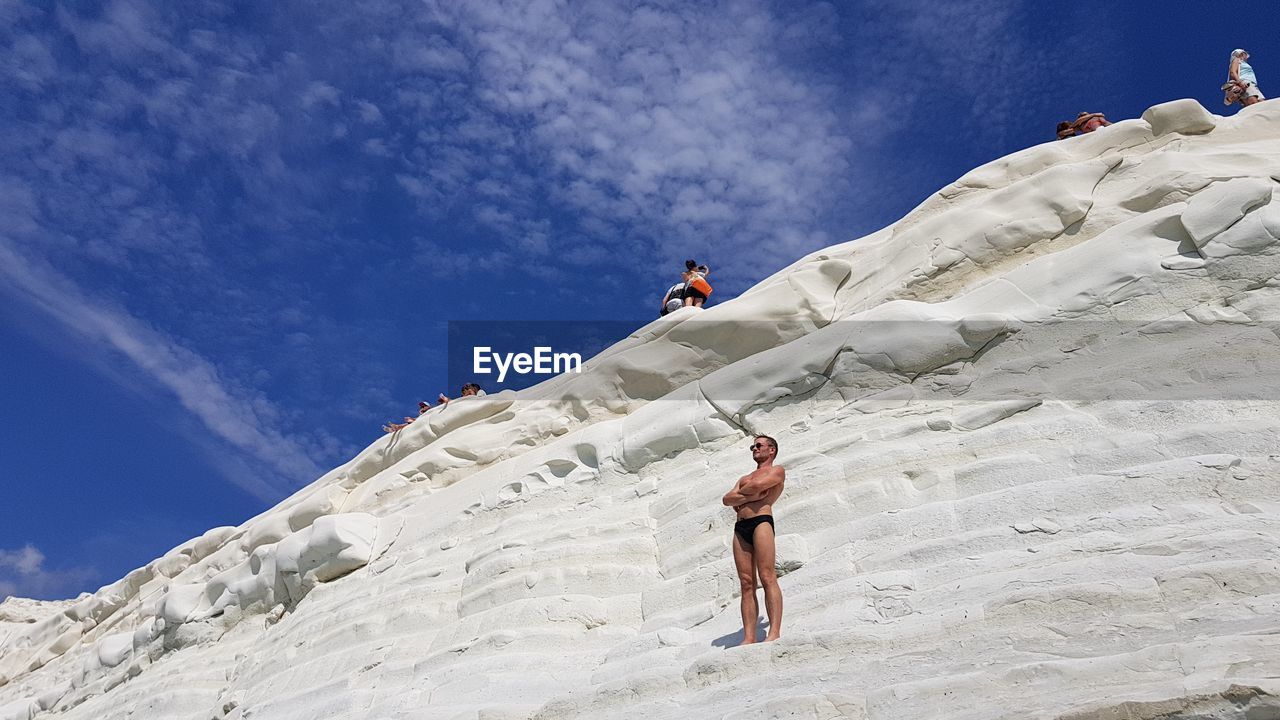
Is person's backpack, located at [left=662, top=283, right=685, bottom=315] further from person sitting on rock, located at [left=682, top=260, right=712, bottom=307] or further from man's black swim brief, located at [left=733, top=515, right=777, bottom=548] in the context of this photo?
man's black swim brief, located at [left=733, top=515, right=777, bottom=548]

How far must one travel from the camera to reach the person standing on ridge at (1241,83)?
35.3ft

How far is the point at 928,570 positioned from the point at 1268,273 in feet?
11.1

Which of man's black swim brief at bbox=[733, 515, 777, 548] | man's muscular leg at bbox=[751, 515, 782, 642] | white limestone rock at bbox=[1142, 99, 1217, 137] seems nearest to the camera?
man's muscular leg at bbox=[751, 515, 782, 642]

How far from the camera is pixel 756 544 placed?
5.69 m

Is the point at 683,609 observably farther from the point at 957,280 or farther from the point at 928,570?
the point at 957,280

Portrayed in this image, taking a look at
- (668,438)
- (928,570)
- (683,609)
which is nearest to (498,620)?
(683,609)

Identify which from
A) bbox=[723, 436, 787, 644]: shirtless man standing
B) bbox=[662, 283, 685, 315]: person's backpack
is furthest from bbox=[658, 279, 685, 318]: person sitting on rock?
bbox=[723, 436, 787, 644]: shirtless man standing

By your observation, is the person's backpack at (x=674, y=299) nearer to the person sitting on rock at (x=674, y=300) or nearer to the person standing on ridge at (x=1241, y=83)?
the person sitting on rock at (x=674, y=300)

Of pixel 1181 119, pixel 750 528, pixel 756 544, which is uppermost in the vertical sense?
pixel 1181 119

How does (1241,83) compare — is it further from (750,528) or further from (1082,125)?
(750,528)

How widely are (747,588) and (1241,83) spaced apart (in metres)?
9.05

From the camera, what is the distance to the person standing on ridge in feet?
35.3

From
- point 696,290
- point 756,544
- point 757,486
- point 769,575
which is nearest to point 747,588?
point 769,575

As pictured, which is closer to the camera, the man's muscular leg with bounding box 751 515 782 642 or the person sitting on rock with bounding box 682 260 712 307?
the man's muscular leg with bounding box 751 515 782 642
